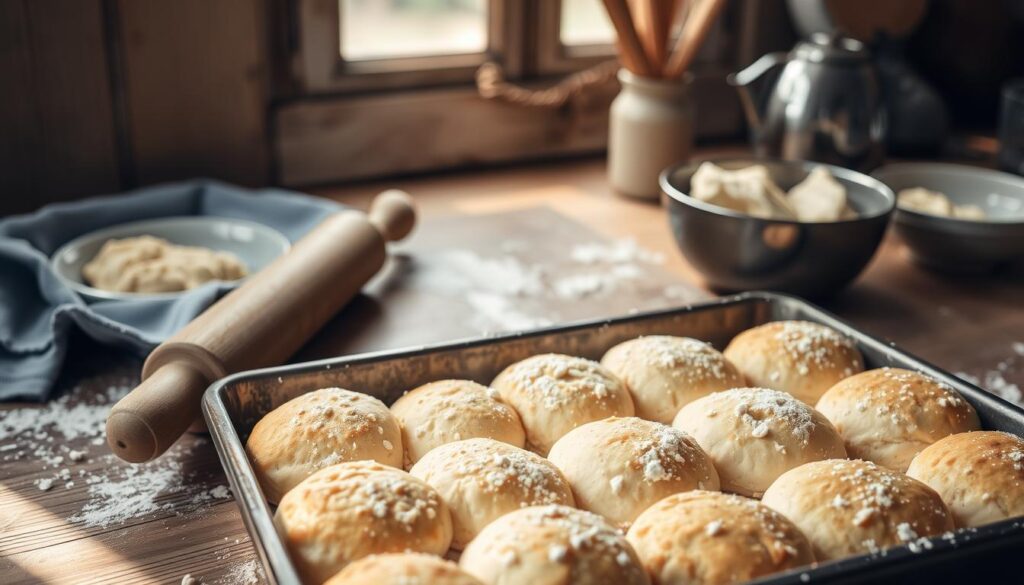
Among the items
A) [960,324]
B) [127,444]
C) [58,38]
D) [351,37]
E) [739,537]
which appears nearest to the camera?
[739,537]

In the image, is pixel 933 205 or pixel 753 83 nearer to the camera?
pixel 933 205

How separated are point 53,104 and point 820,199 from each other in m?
1.11

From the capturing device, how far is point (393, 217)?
1.32m

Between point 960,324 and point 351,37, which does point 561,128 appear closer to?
point 351,37

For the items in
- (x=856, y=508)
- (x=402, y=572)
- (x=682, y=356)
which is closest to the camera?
(x=402, y=572)

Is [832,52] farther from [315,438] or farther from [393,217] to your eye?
[315,438]

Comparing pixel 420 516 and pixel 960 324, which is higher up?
Result: pixel 420 516

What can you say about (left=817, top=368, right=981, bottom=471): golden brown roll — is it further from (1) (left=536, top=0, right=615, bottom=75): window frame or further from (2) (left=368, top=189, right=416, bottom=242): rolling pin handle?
(1) (left=536, top=0, right=615, bottom=75): window frame

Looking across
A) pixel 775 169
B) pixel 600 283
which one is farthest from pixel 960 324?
pixel 600 283

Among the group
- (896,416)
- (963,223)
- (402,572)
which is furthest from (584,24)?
(402,572)

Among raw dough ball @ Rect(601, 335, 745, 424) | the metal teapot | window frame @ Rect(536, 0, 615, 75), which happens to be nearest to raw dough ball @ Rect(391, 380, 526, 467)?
raw dough ball @ Rect(601, 335, 745, 424)

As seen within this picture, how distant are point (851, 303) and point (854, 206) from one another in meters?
0.15

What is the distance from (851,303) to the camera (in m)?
1.33

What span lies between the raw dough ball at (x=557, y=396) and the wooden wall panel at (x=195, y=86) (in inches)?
33.9
